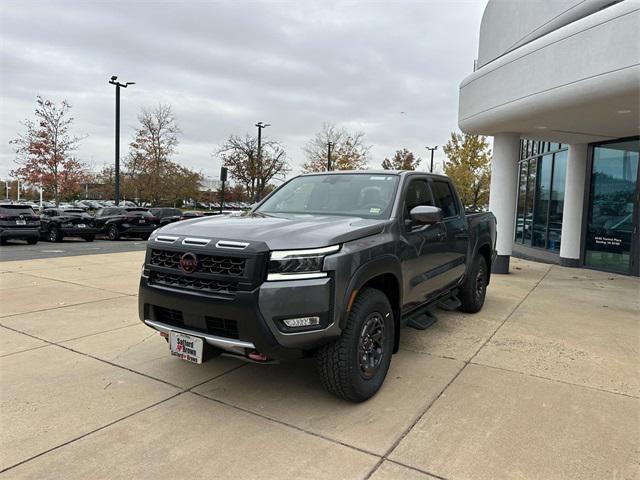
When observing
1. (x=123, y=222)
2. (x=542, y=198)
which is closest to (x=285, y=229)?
(x=542, y=198)

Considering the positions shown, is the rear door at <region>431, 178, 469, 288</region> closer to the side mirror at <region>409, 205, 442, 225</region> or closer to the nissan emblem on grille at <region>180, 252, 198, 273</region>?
the side mirror at <region>409, 205, 442, 225</region>

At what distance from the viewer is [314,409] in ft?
11.7

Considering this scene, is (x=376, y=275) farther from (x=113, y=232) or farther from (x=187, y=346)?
(x=113, y=232)

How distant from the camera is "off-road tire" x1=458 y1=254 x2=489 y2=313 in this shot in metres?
6.42

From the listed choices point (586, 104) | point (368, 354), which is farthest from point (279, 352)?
point (586, 104)

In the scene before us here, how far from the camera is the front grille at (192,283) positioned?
325 cm

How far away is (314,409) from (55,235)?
1820cm

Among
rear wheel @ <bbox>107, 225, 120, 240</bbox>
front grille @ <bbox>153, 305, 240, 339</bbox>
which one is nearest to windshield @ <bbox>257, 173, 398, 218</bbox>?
front grille @ <bbox>153, 305, 240, 339</bbox>

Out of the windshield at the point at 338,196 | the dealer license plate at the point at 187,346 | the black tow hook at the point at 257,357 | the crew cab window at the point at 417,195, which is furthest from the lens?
the crew cab window at the point at 417,195

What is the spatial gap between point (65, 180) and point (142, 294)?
2739 centimetres

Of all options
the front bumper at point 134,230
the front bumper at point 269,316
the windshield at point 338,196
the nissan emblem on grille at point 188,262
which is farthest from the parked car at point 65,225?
the front bumper at point 269,316

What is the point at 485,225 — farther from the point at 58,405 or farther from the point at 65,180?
the point at 65,180

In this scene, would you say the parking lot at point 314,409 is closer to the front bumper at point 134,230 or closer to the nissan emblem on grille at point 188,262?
the nissan emblem on grille at point 188,262

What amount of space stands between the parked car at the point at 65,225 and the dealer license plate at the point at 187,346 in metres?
17.2
